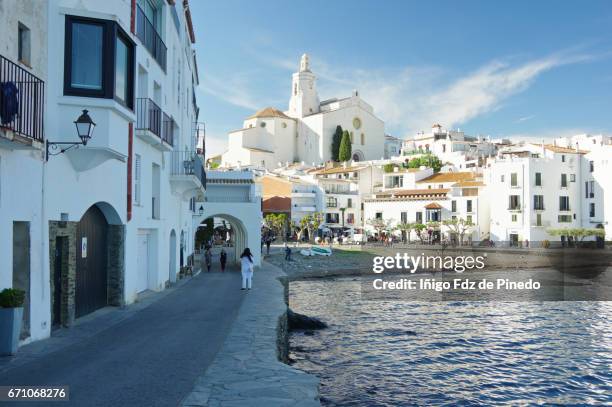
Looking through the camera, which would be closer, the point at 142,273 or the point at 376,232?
the point at 142,273

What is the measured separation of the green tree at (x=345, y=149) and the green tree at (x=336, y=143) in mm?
2111

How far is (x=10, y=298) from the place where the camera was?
32.7ft

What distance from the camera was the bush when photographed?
995 centimetres

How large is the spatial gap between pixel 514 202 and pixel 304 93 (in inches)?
3017

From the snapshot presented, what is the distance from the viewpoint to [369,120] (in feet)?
436

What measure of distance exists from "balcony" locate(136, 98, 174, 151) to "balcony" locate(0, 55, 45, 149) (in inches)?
241

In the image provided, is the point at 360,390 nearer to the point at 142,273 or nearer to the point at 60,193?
the point at 60,193

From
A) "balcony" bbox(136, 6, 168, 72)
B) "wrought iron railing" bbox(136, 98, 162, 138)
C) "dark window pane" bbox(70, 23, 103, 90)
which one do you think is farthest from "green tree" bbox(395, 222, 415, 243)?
"dark window pane" bbox(70, 23, 103, 90)

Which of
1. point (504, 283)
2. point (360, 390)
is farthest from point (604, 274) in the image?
point (360, 390)

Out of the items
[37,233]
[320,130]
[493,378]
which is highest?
[320,130]

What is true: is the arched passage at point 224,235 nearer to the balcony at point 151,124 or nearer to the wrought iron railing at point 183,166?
the wrought iron railing at point 183,166

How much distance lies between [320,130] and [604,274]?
83.9 meters

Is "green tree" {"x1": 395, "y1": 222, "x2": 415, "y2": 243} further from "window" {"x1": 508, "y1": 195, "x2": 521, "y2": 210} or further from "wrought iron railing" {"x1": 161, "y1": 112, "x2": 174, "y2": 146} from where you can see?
"wrought iron railing" {"x1": 161, "y1": 112, "x2": 174, "y2": 146}

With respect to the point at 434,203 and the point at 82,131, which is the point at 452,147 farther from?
the point at 82,131
